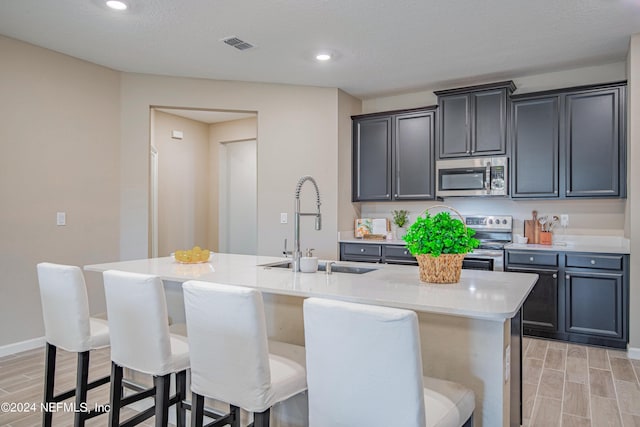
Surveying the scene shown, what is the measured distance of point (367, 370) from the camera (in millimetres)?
1240

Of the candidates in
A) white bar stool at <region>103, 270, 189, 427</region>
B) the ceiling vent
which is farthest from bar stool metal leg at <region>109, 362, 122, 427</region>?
the ceiling vent

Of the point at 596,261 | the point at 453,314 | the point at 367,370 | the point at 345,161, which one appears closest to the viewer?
the point at 367,370

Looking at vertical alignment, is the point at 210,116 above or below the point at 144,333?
above

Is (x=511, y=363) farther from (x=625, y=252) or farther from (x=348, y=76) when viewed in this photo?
(x=348, y=76)

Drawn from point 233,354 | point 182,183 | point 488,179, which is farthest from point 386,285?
point 182,183

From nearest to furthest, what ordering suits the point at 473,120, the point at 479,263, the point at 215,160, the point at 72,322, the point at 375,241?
the point at 72,322, the point at 479,263, the point at 473,120, the point at 375,241, the point at 215,160

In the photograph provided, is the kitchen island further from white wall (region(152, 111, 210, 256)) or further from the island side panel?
white wall (region(152, 111, 210, 256))

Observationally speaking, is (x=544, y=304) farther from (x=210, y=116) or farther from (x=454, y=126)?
(x=210, y=116)

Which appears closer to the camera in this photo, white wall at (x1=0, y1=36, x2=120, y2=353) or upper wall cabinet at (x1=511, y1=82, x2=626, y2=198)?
white wall at (x1=0, y1=36, x2=120, y2=353)

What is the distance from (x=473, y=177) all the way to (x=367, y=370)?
3610 millimetres

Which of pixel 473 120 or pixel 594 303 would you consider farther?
pixel 473 120

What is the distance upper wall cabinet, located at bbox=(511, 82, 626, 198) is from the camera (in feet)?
12.4

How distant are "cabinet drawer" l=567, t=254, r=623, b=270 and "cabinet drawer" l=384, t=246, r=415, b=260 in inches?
58.7

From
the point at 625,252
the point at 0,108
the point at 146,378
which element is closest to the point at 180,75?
the point at 0,108
